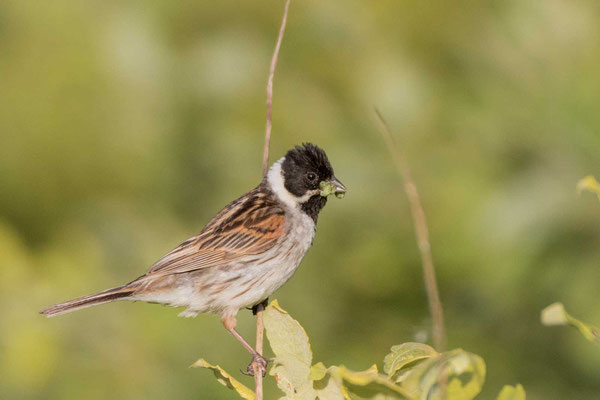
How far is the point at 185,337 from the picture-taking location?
4.37 meters

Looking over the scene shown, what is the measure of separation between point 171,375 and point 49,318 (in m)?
0.69

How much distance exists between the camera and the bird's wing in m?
3.69

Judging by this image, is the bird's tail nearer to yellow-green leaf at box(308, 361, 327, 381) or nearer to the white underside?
the white underside

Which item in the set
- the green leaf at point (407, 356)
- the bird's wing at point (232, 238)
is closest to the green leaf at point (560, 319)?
the green leaf at point (407, 356)

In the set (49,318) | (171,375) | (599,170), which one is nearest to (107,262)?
(49,318)

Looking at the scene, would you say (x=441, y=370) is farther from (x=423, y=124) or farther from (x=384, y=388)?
(x=423, y=124)

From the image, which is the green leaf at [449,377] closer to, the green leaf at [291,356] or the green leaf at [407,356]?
the green leaf at [407,356]

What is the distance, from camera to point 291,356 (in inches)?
53.9

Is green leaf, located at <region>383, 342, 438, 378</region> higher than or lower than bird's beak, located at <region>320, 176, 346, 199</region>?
lower

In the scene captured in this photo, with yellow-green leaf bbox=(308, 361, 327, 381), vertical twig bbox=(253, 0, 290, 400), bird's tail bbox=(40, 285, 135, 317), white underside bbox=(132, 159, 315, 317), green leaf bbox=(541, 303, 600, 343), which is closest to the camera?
green leaf bbox=(541, 303, 600, 343)

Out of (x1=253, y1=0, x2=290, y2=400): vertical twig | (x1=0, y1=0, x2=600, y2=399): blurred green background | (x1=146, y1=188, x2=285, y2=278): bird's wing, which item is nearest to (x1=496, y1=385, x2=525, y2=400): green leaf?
(x1=253, y1=0, x2=290, y2=400): vertical twig

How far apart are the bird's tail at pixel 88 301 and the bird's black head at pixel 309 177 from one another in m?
0.80

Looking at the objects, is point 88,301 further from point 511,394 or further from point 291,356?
point 511,394

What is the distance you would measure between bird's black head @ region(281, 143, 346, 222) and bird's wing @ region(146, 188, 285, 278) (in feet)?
0.37
